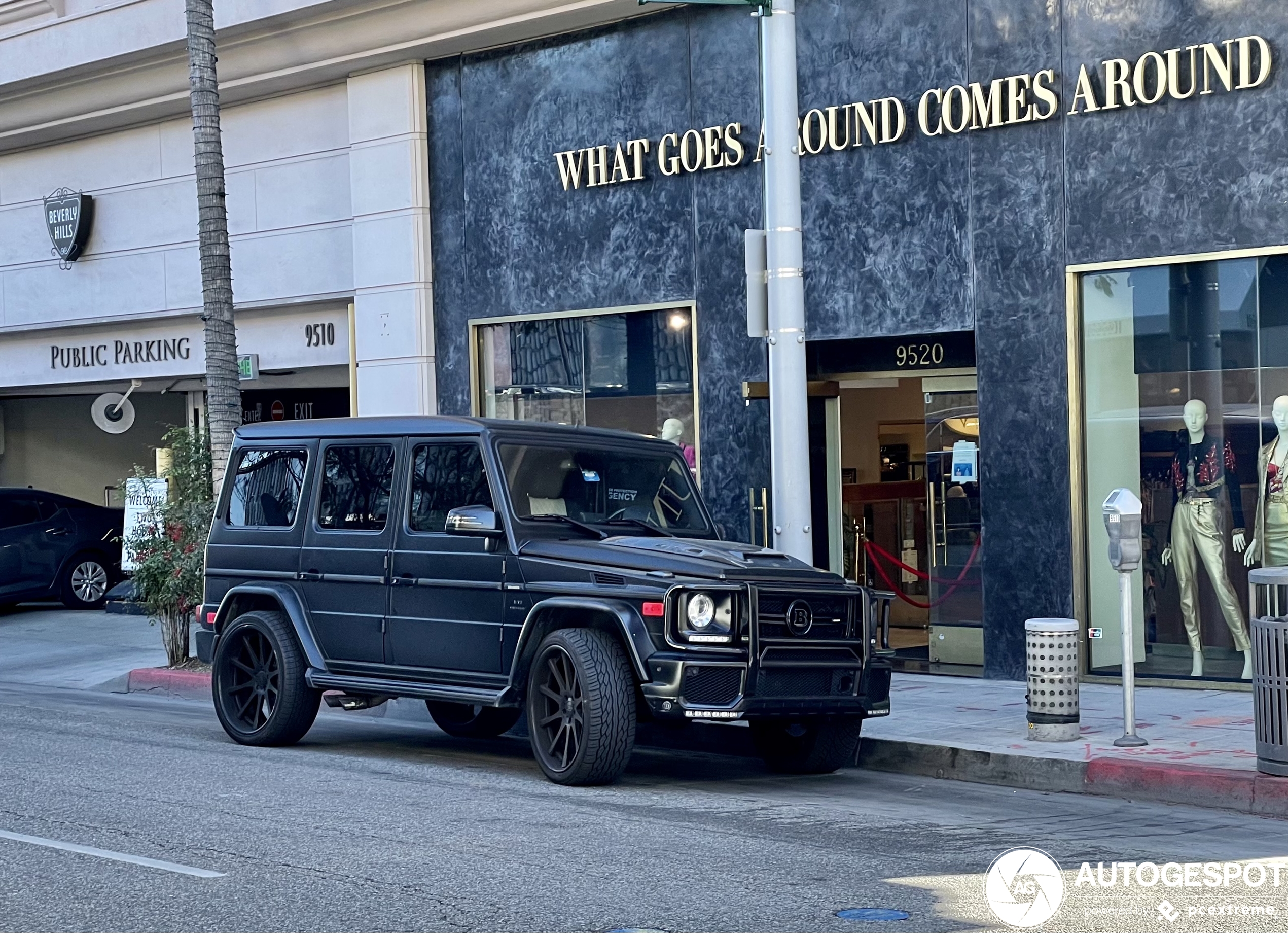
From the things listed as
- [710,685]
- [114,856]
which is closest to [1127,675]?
[710,685]

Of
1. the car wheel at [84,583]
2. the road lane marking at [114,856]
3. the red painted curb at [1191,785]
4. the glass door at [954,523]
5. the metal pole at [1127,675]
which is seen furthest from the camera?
the car wheel at [84,583]

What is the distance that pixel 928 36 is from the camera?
1322cm

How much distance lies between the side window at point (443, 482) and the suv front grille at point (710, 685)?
5.74 ft

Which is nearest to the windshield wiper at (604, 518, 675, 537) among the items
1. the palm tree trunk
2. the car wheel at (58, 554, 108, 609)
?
the palm tree trunk

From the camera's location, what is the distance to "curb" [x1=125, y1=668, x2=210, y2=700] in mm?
14250

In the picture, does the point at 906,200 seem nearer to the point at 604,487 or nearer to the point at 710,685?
the point at 604,487

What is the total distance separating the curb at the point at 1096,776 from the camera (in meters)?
8.31

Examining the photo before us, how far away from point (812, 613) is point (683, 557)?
784 mm

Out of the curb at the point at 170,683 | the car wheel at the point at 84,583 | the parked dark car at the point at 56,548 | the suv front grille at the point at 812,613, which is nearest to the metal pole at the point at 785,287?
the suv front grille at the point at 812,613

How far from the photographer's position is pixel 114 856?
692 centimetres

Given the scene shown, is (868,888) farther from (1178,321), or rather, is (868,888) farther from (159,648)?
(159,648)

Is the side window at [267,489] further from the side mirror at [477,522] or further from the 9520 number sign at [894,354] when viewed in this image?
the 9520 number sign at [894,354]

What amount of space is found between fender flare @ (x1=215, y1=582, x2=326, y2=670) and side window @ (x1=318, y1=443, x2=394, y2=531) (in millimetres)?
519

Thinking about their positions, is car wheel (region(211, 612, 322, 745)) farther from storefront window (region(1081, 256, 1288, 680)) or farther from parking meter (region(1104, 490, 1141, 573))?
storefront window (region(1081, 256, 1288, 680))
